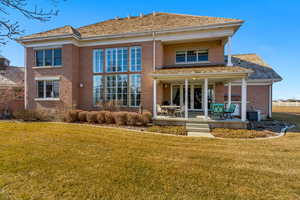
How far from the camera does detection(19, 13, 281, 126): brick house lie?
13.3 m

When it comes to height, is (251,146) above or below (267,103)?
below

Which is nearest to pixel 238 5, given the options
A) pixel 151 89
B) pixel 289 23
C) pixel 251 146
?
pixel 289 23

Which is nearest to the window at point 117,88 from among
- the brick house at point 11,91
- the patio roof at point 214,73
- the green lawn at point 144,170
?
the patio roof at point 214,73

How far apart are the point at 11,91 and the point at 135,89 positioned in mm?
13391

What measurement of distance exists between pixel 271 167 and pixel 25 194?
21.7ft

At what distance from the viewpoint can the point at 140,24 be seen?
14.8m

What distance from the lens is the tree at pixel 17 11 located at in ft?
12.8

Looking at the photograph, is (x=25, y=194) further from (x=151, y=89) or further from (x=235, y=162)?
(x=151, y=89)

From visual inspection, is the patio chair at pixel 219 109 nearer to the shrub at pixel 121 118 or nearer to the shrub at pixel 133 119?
the shrub at pixel 133 119

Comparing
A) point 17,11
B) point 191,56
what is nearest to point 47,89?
point 17,11

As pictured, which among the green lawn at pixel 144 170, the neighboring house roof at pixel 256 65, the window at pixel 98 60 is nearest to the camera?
the green lawn at pixel 144 170

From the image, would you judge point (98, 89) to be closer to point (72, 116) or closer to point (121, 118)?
point (72, 116)

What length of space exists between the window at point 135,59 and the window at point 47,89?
7523 mm

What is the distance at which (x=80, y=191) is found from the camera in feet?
10.7
